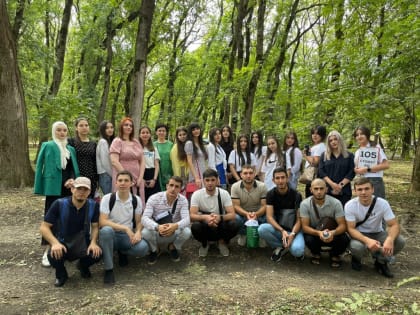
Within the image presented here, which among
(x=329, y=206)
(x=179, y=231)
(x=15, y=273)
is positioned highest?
(x=329, y=206)

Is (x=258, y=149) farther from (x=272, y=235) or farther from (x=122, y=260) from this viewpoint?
(x=122, y=260)

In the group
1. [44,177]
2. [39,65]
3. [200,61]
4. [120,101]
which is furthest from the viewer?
[120,101]

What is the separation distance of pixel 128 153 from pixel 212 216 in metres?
1.69

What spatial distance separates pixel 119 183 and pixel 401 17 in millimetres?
7209

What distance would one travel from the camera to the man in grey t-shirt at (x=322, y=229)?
4.45 meters

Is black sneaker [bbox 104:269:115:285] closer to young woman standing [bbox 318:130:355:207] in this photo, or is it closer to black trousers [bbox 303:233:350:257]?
black trousers [bbox 303:233:350:257]

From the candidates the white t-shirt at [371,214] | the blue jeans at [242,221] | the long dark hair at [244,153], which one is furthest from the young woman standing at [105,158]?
the white t-shirt at [371,214]

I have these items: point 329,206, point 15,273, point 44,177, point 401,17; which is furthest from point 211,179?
point 401,17

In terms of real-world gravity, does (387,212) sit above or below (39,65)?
below

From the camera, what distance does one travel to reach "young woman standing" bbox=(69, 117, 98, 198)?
488cm

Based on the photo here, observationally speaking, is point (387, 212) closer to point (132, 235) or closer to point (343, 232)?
point (343, 232)

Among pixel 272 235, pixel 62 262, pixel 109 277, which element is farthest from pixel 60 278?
pixel 272 235

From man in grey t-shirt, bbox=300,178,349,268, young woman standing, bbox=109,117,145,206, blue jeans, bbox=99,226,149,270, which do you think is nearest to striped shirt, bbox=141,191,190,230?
blue jeans, bbox=99,226,149,270

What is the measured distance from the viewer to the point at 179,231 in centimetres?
464
